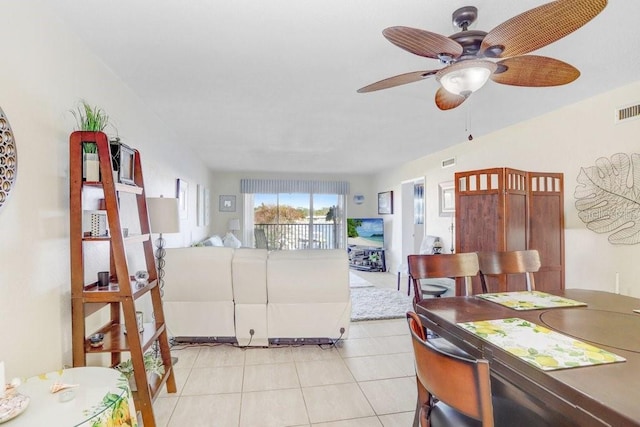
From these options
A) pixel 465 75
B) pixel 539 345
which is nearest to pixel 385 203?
pixel 465 75

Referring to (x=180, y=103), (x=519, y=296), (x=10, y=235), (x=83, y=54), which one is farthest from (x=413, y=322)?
(x=180, y=103)

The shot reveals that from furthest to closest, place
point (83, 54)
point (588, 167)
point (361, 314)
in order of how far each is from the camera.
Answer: point (361, 314)
point (588, 167)
point (83, 54)

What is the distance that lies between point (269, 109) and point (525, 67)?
2.21m

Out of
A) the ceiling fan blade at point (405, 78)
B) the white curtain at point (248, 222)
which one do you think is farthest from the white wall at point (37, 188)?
the white curtain at point (248, 222)

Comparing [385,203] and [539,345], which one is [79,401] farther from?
[385,203]

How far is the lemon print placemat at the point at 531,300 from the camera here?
5.23 ft

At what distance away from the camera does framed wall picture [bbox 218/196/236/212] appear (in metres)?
7.61

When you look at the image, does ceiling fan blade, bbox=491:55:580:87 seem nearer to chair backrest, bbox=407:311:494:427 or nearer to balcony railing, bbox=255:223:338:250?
chair backrest, bbox=407:311:494:427

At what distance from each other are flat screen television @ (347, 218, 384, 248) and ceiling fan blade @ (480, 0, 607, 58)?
20.1 feet

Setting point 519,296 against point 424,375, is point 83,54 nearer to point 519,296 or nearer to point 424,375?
point 424,375

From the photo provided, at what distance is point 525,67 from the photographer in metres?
1.59

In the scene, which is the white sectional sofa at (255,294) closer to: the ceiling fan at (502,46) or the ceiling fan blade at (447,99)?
the ceiling fan blade at (447,99)

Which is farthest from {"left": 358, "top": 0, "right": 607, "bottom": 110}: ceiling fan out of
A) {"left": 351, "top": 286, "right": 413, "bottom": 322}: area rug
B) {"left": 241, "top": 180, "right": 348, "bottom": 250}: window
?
{"left": 241, "top": 180, "right": 348, "bottom": 250}: window

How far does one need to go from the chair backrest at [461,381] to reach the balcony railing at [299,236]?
23.9ft
